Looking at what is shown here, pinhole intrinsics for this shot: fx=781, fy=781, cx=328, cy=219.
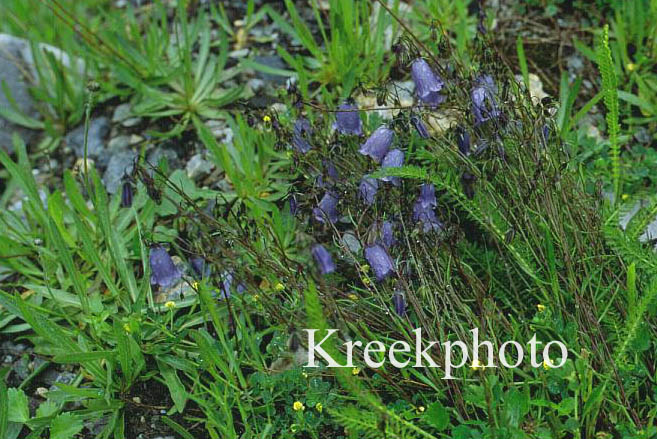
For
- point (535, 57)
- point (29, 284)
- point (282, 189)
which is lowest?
point (29, 284)

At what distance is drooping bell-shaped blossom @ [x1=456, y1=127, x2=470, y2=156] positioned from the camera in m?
2.57

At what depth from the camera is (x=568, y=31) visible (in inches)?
153

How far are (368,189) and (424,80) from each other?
1.39 ft

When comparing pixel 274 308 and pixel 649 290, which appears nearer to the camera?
pixel 649 290

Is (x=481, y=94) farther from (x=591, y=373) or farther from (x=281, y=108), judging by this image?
(x=281, y=108)

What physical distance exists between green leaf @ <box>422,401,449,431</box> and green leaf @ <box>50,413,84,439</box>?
114cm

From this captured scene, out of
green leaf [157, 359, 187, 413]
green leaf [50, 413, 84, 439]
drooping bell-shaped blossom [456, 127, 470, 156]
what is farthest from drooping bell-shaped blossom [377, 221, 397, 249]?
green leaf [50, 413, 84, 439]

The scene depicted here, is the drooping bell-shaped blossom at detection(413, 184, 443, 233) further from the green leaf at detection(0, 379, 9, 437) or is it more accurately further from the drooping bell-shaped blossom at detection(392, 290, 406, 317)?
the green leaf at detection(0, 379, 9, 437)

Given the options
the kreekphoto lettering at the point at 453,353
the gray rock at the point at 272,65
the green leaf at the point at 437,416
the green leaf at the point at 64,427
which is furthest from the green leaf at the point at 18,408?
the gray rock at the point at 272,65

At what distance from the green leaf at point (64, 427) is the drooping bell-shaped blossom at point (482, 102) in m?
1.65

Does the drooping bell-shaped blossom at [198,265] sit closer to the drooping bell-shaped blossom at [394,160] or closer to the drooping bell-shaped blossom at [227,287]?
the drooping bell-shaped blossom at [227,287]

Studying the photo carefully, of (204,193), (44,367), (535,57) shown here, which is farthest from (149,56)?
(535,57)

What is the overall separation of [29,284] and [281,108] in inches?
55.7

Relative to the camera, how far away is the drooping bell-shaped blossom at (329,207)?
2584 mm
